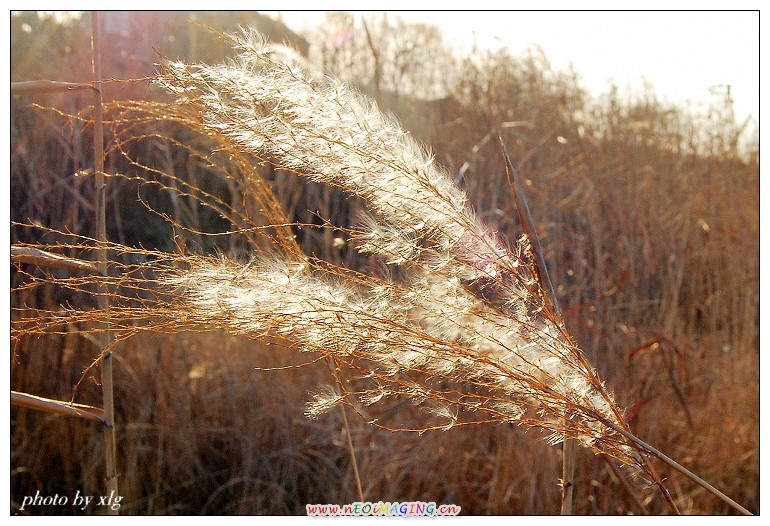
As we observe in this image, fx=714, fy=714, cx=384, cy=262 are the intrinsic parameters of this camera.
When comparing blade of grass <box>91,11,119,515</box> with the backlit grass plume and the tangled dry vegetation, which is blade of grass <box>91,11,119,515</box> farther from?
the backlit grass plume

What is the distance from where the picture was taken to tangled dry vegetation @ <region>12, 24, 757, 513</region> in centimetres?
52

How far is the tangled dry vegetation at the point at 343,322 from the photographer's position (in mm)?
A: 523

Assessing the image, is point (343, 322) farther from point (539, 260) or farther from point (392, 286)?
point (539, 260)

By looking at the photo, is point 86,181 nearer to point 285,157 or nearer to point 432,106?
point 432,106

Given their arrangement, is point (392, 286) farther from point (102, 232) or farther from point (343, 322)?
point (102, 232)

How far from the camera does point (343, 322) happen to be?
1.66 ft

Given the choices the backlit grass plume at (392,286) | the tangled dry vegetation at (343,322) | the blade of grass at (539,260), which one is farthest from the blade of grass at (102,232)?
the blade of grass at (539,260)

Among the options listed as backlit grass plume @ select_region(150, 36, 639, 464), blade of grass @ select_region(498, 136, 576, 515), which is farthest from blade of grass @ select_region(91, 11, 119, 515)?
blade of grass @ select_region(498, 136, 576, 515)

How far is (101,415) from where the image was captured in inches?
28.4

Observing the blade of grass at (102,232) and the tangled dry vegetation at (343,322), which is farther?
the blade of grass at (102,232)

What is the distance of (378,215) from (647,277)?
1756 mm

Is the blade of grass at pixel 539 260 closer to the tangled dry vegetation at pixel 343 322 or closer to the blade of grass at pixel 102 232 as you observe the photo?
the tangled dry vegetation at pixel 343 322

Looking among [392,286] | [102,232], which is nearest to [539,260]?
[392,286]

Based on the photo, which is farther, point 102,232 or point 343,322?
point 102,232
